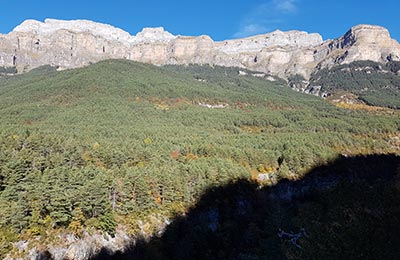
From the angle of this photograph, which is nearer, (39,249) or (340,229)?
(340,229)

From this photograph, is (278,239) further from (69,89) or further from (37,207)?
(69,89)

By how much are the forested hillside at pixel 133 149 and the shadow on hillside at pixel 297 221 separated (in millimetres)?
3952

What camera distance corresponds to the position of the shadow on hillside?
62.9 ft

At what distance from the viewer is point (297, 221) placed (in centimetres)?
4972

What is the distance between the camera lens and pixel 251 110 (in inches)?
7451

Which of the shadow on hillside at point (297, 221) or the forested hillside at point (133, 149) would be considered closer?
the shadow on hillside at point (297, 221)

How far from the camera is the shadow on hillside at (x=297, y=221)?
1917cm

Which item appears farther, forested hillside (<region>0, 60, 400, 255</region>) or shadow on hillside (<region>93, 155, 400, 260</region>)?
forested hillside (<region>0, 60, 400, 255</region>)

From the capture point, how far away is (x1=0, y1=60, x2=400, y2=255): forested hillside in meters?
54.5

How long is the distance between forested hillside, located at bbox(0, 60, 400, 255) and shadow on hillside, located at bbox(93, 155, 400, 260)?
13.0 feet

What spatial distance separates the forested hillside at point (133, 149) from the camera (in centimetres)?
5450

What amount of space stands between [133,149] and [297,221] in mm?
50527

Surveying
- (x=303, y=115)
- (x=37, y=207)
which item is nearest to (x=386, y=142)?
(x=303, y=115)

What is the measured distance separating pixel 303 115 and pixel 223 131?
4913 cm
